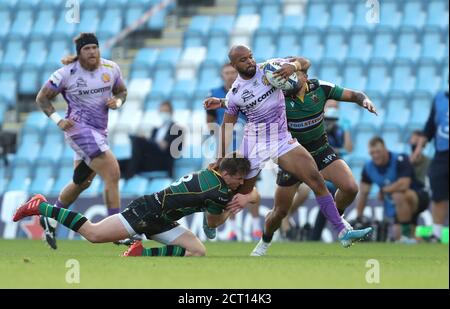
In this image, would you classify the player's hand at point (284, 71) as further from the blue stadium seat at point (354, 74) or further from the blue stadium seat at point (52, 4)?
the blue stadium seat at point (52, 4)

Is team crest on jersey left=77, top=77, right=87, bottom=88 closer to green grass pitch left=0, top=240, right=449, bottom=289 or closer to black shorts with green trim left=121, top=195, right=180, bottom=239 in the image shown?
green grass pitch left=0, top=240, right=449, bottom=289

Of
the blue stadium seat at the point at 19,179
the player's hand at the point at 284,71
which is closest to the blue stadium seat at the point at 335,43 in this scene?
the blue stadium seat at the point at 19,179

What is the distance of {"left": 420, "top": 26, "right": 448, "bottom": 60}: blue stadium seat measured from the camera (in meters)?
20.3

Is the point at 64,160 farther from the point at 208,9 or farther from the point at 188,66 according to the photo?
the point at 208,9

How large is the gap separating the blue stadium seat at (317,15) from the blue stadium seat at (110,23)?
161 inches

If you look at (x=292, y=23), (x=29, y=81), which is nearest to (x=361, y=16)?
(x=292, y=23)

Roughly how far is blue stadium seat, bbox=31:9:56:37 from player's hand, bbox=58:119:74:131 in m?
11.5

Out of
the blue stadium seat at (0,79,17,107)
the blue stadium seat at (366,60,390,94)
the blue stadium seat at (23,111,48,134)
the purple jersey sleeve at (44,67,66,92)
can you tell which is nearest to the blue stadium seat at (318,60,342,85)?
the blue stadium seat at (366,60,390,94)

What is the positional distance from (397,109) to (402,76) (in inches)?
32.8

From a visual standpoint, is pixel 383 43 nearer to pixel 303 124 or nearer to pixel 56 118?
pixel 56 118

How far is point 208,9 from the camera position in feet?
78.1

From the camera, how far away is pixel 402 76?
2017 cm

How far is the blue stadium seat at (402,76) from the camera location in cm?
2000

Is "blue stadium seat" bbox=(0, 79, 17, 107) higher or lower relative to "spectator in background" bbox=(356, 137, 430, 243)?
higher
